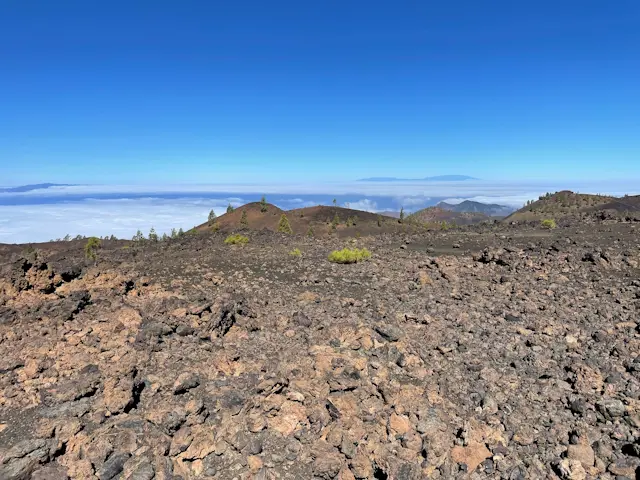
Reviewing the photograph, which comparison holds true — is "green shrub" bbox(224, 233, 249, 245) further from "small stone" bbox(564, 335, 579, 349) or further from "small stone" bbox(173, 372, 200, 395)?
"small stone" bbox(564, 335, 579, 349)

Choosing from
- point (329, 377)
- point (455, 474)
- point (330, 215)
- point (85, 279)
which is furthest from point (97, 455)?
point (330, 215)

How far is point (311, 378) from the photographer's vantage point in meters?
5.89

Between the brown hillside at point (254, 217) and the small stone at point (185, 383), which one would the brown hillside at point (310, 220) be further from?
the small stone at point (185, 383)

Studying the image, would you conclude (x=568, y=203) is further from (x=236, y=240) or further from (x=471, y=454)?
(x=471, y=454)

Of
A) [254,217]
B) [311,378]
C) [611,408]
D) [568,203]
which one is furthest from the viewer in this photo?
[568,203]

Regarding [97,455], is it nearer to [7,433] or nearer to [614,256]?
[7,433]

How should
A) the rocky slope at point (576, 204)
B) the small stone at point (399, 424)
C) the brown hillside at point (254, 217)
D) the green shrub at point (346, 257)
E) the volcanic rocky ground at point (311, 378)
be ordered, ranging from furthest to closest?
the rocky slope at point (576, 204) → the brown hillside at point (254, 217) → the green shrub at point (346, 257) → the small stone at point (399, 424) → the volcanic rocky ground at point (311, 378)

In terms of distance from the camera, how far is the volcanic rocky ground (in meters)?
4.55

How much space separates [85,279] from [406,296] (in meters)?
7.15

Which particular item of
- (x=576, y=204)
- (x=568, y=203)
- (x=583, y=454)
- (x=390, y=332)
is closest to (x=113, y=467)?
(x=390, y=332)

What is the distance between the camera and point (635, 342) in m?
7.17

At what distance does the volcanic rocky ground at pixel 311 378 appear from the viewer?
4.55 m

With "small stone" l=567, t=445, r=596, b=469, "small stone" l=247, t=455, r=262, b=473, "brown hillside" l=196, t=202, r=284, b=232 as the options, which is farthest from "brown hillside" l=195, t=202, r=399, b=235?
"small stone" l=247, t=455, r=262, b=473

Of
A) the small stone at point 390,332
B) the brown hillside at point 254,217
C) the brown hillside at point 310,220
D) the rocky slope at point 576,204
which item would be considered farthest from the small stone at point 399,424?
the rocky slope at point 576,204
